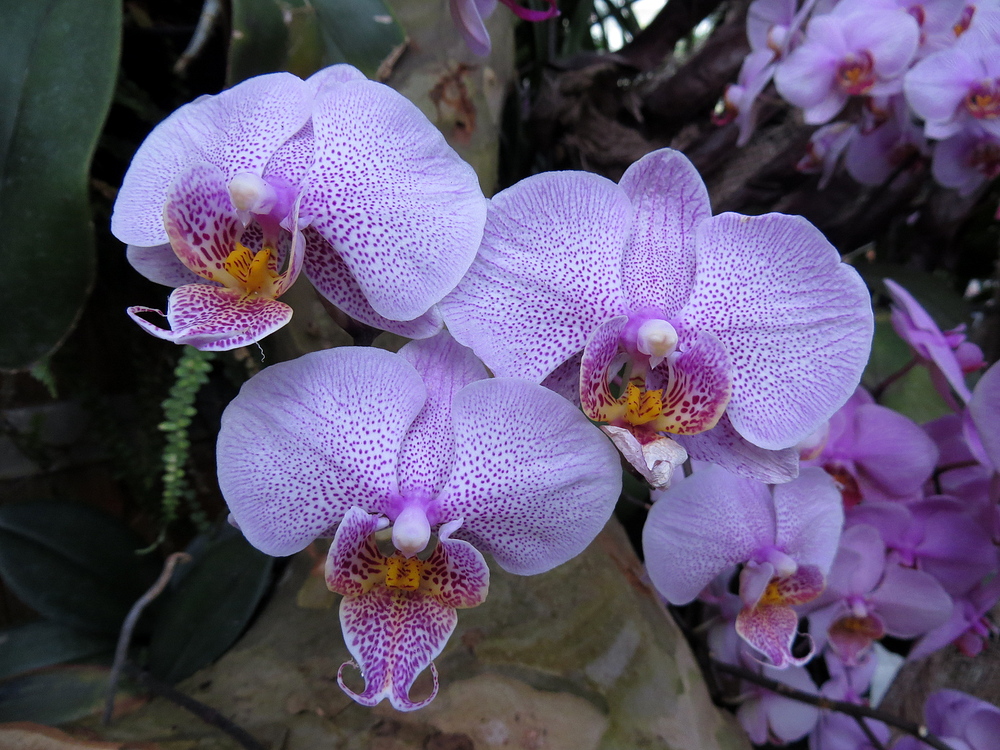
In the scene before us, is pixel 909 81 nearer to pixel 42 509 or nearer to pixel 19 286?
pixel 19 286

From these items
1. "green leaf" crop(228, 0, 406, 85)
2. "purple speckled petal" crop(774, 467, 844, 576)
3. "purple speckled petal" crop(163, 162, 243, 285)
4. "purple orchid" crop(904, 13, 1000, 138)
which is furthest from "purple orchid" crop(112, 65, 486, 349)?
"purple orchid" crop(904, 13, 1000, 138)

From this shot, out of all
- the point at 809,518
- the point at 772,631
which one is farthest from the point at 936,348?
the point at 772,631

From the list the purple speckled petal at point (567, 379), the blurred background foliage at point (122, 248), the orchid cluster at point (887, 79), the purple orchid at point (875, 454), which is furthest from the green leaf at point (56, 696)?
the orchid cluster at point (887, 79)

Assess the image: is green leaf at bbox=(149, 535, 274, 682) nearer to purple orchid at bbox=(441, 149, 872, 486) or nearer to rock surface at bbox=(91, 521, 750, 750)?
rock surface at bbox=(91, 521, 750, 750)

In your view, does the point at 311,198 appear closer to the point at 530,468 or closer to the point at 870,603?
the point at 530,468

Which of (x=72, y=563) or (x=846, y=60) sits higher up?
(x=846, y=60)

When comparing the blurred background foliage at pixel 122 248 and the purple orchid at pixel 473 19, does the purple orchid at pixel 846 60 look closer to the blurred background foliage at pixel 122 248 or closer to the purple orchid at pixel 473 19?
the blurred background foliage at pixel 122 248

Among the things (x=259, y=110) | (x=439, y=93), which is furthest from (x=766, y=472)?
(x=439, y=93)
